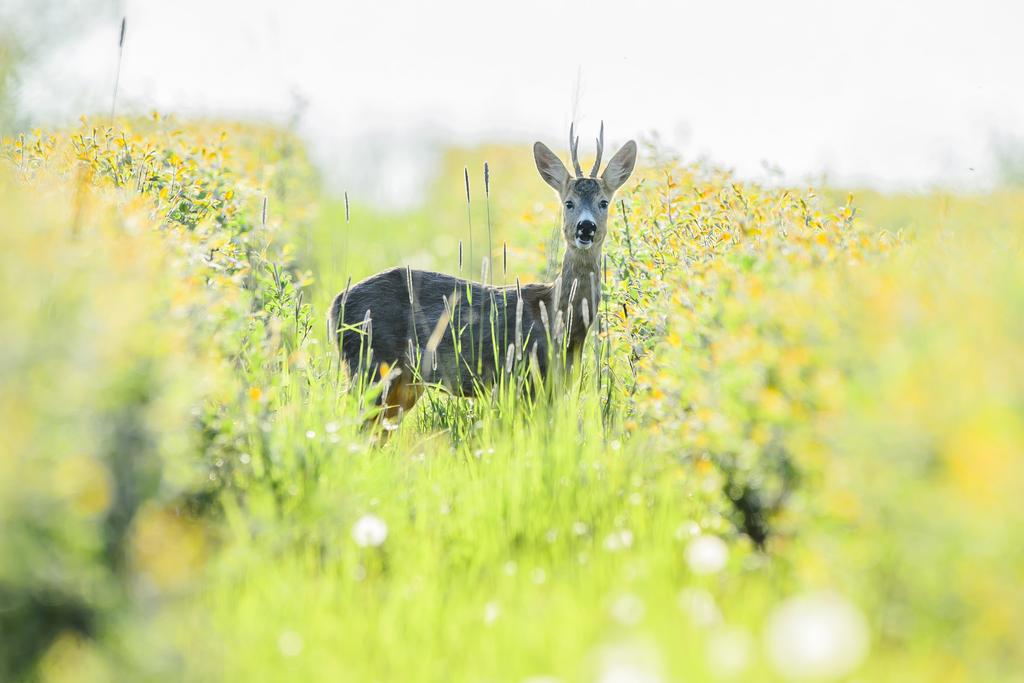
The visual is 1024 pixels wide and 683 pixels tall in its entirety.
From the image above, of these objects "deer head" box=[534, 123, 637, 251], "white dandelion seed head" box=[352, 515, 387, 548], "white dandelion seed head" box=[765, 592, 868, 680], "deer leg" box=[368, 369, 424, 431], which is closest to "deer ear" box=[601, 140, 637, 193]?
"deer head" box=[534, 123, 637, 251]

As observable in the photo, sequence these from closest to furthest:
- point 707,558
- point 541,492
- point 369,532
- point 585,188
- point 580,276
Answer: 1. point 707,558
2. point 369,532
3. point 541,492
4. point 580,276
5. point 585,188

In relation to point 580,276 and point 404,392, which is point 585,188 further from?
point 404,392

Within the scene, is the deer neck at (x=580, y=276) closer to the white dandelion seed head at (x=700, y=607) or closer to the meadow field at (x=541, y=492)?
the meadow field at (x=541, y=492)

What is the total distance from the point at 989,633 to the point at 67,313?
2367 millimetres

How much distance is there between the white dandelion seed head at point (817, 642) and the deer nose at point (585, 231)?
4.56 meters

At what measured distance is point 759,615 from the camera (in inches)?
122

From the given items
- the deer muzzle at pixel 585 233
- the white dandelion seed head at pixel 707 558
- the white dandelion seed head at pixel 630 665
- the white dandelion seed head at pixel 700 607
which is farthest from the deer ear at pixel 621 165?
the white dandelion seed head at pixel 630 665

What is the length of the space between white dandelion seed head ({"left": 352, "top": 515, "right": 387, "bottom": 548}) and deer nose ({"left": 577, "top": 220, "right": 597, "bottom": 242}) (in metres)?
3.30

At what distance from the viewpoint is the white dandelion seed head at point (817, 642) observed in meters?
2.14

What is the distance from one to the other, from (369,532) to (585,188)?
3.80 metres

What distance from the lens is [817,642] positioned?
2148 millimetres

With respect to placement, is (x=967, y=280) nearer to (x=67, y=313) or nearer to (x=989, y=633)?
(x=989, y=633)

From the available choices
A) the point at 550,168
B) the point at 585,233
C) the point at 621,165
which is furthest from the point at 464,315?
the point at 621,165

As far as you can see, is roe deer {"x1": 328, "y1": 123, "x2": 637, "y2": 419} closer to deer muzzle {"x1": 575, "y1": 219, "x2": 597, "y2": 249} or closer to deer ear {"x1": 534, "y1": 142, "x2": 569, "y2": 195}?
deer muzzle {"x1": 575, "y1": 219, "x2": 597, "y2": 249}
